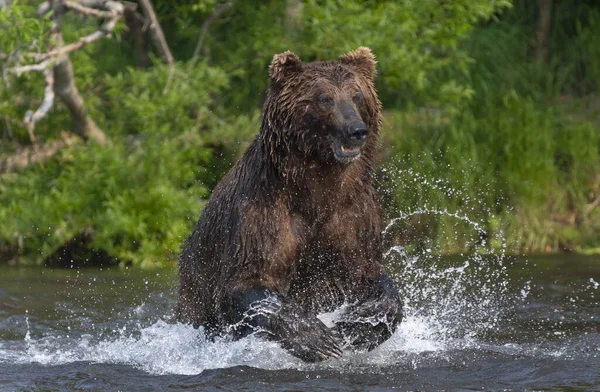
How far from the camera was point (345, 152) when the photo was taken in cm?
582

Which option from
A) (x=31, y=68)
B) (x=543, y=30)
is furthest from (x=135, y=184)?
(x=543, y=30)

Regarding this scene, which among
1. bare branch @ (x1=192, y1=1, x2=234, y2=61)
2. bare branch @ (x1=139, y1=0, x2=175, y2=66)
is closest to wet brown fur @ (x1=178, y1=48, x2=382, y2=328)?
bare branch @ (x1=139, y1=0, x2=175, y2=66)

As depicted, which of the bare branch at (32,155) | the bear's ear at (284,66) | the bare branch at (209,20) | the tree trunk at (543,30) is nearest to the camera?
the bear's ear at (284,66)

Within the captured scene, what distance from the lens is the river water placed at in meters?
5.92

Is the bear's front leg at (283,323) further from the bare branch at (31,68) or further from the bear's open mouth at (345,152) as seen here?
the bare branch at (31,68)

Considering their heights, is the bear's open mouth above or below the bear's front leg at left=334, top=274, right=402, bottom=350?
above

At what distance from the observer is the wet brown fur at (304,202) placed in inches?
235

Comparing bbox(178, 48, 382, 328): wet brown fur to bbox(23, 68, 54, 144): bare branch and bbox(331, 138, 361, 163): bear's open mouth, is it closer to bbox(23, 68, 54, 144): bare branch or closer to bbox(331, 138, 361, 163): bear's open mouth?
bbox(331, 138, 361, 163): bear's open mouth

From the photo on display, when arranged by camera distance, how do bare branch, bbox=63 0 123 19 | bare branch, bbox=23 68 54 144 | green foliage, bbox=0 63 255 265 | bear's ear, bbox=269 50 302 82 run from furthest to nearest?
green foliage, bbox=0 63 255 265 → bare branch, bbox=63 0 123 19 → bare branch, bbox=23 68 54 144 → bear's ear, bbox=269 50 302 82

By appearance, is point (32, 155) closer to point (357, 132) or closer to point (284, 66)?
point (284, 66)

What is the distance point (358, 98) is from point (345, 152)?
1.29ft

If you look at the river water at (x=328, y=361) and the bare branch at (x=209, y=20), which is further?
the bare branch at (x=209, y=20)

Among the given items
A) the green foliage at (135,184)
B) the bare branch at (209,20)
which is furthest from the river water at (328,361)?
the bare branch at (209,20)

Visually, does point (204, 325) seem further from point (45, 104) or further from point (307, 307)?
point (45, 104)
